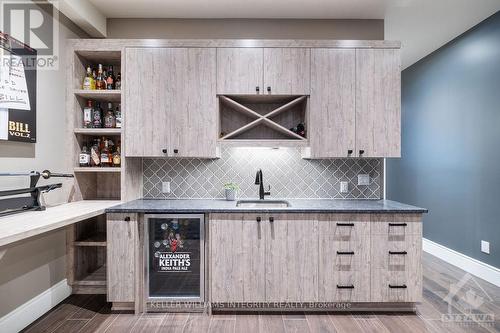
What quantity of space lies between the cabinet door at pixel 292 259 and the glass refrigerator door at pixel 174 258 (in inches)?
24.0

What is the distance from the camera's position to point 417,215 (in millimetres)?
2414

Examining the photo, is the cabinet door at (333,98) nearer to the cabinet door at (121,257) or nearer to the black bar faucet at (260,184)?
the black bar faucet at (260,184)

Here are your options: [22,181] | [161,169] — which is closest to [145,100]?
[161,169]

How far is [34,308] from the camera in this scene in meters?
2.33

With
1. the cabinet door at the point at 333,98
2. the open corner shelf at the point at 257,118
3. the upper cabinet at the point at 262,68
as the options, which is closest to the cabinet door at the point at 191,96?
the upper cabinet at the point at 262,68

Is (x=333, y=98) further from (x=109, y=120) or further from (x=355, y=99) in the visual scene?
(x=109, y=120)

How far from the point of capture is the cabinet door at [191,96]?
8.90 ft

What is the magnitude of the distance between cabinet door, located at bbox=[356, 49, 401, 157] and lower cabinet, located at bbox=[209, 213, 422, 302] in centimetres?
74

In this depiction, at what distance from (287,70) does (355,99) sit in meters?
0.69

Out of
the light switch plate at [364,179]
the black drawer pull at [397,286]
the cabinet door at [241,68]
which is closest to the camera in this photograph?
the black drawer pull at [397,286]

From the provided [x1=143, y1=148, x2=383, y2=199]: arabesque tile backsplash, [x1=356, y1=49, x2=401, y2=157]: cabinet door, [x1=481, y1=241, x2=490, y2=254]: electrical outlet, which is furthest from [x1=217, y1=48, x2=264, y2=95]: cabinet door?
[x1=481, y1=241, x2=490, y2=254]: electrical outlet

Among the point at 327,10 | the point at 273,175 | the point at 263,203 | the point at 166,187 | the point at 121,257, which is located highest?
the point at 327,10

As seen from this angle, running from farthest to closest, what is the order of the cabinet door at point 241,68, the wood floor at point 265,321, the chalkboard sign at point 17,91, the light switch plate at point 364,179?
the light switch plate at point 364,179 < the cabinet door at point 241,68 < the wood floor at point 265,321 < the chalkboard sign at point 17,91

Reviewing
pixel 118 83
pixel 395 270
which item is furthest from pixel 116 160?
pixel 395 270
